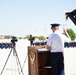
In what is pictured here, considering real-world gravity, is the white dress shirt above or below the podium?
above

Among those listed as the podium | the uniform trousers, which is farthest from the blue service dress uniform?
the podium

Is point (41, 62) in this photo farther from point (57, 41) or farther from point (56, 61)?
point (57, 41)

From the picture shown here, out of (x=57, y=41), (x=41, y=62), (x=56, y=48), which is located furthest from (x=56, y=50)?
(x=41, y=62)

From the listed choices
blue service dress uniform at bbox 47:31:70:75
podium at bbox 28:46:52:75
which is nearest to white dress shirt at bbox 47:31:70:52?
blue service dress uniform at bbox 47:31:70:75

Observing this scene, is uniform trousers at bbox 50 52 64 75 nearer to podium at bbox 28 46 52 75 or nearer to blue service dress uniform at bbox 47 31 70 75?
blue service dress uniform at bbox 47 31 70 75

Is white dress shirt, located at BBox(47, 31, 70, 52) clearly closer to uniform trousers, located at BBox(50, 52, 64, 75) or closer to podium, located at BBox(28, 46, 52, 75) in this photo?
uniform trousers, located at BBox(50, 52, 64, 75)

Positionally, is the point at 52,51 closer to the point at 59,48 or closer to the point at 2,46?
the point at 59,48

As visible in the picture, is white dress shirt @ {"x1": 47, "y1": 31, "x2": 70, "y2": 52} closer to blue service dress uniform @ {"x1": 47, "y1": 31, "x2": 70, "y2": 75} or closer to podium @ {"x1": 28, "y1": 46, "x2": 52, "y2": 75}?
blue service dress uniform @ {"x1": 47, "y1": 31, "x2": 70, "y2": 75}

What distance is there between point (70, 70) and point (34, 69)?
9.73 feet

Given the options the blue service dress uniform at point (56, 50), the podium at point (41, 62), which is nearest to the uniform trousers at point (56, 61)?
the blue service dress uniform at point (56, 50)

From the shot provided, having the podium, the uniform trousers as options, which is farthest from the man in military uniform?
the podium

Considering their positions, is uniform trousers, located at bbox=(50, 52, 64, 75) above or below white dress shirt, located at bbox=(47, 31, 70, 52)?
below

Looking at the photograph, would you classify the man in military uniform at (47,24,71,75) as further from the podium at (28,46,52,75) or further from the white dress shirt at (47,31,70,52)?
the podium at (28,46,52,75)

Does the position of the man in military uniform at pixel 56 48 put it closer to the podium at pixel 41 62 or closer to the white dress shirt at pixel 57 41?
the white dress shirt at pixel 57 41
